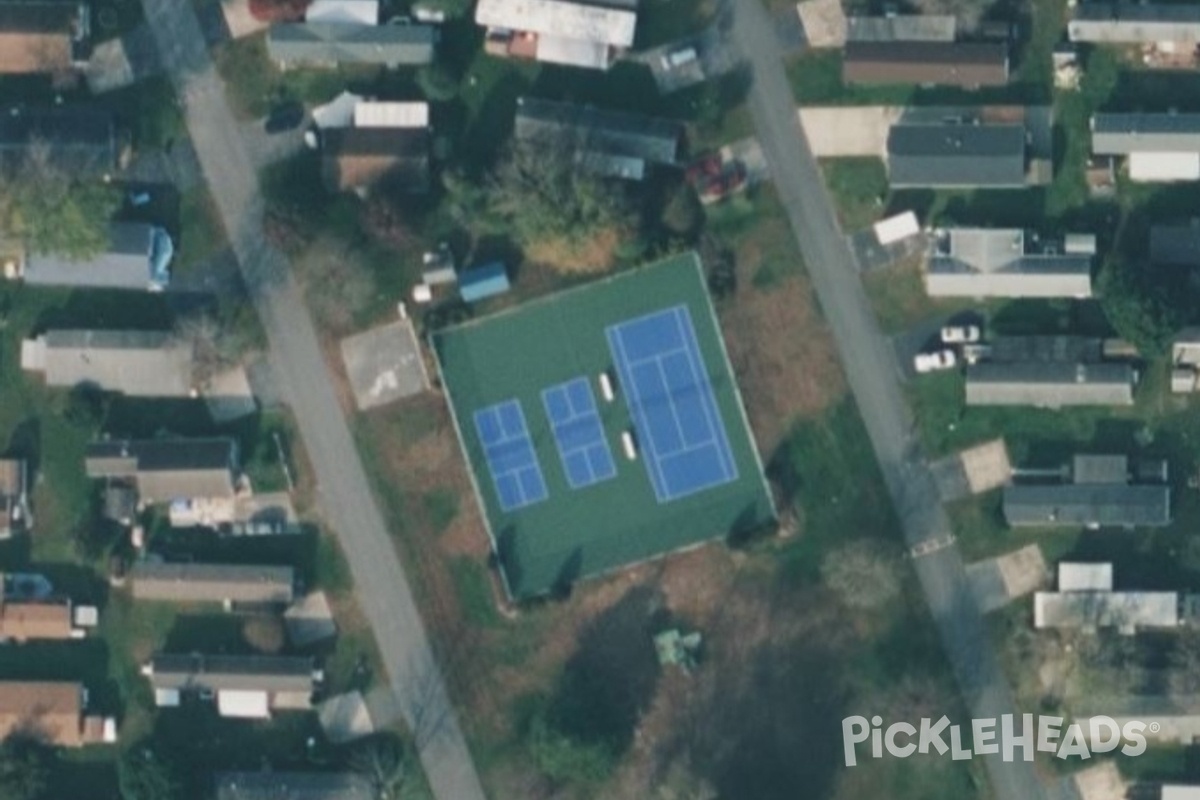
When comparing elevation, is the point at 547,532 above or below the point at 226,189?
below

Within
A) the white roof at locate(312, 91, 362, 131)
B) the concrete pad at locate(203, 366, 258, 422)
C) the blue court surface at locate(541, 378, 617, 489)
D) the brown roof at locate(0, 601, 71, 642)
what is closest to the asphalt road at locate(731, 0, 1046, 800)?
the blue court surface at locate(541, 378, 617, 489)

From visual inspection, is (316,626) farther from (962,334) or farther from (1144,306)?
(1144,306)

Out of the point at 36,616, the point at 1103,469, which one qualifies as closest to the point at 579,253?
the point at 1103,469

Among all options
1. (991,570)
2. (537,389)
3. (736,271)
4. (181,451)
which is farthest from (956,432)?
(181,451)

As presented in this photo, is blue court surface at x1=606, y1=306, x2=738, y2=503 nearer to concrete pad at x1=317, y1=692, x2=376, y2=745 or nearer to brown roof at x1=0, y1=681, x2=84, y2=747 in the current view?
concrete pad at x1=317, y1=692, x2=376, y2=745

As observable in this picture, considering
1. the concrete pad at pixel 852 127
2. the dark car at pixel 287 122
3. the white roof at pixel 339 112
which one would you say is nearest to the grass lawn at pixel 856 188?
the concrete pad at pixel 852 127

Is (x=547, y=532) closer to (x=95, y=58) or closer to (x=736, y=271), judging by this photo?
(x=736, y=271)

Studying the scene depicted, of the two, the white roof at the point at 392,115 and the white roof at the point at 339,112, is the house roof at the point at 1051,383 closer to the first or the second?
the white roof at the point at 392,115
